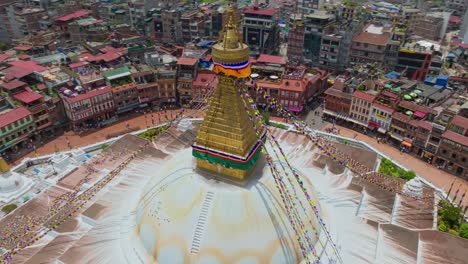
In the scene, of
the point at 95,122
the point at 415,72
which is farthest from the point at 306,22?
the point at 95,122

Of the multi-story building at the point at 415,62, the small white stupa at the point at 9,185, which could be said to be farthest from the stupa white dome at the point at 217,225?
the multi-story building at the point at 415,62

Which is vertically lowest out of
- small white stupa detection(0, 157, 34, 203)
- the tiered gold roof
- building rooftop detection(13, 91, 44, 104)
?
small white stupa detection(0, 157, 34, 203)

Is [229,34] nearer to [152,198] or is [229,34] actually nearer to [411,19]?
[152,198]

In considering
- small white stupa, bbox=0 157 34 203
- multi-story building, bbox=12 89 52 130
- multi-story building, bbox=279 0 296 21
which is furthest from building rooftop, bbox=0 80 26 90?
multi-story building, bbox=279 0 296 21

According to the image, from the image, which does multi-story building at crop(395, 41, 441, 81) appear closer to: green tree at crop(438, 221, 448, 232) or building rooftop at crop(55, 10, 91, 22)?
green tree at crop(438, 221, 448, 232)

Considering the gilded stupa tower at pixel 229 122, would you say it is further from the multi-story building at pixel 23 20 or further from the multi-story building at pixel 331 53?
the multi-story building at pixel 23 20

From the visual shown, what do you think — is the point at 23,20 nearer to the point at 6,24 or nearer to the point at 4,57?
the point at 6,24
